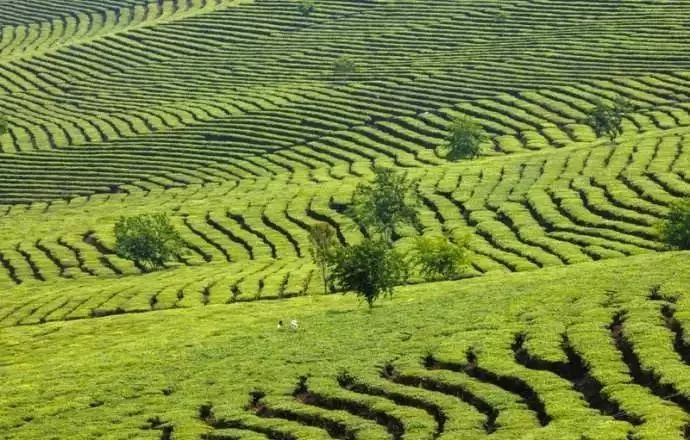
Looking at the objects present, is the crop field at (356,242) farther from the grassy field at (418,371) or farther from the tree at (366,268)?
the tree at (366,268)

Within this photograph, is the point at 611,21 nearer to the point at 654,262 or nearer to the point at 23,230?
the point at 23,230

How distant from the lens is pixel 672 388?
1690 inches

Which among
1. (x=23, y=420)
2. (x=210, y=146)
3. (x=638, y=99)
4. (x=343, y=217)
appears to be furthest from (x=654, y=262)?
(x=210, y=146)

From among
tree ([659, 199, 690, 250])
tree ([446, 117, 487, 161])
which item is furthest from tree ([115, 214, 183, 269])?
tree ([659, 199, 690, 250])

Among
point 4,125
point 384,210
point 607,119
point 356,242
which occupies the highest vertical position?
point 4,125

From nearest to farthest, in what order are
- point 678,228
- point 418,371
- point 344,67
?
point 418,371 < point 678,228 < point 344,67

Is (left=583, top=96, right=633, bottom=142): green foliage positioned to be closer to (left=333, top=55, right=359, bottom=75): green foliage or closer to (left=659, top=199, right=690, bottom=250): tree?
(left=659, top=199, right=690, bottom=250): tree

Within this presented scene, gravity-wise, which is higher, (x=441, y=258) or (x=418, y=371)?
(x=441, y=258)

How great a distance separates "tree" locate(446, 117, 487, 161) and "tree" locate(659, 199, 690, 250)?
53816 millimetres

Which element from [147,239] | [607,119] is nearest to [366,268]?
[147,239]

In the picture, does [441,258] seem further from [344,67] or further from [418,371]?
[344,67]

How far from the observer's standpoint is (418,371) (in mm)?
50656

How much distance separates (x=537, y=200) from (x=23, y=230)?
49540 mm

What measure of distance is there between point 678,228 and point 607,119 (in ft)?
181
